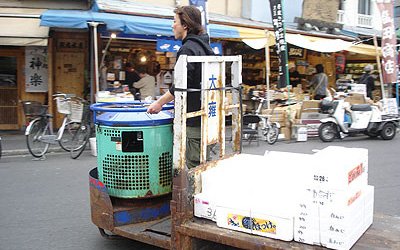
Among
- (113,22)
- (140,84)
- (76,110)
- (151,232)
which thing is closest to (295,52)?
(140,84)

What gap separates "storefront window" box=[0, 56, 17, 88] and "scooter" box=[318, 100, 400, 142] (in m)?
8.37

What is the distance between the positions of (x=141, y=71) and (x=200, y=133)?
32.3 ft

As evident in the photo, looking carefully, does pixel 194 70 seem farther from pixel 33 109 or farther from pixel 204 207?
pixel 33 109

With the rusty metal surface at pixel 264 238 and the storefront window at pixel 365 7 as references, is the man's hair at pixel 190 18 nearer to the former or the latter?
the rusty metal surface at pixel 264 238

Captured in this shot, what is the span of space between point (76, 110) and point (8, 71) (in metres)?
4.20

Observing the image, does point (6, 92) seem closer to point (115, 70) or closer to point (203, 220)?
point (115, 70)

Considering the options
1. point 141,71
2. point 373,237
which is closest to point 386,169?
point 373,237

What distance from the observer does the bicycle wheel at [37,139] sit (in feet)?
28.9

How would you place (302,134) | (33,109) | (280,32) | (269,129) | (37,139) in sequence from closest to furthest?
(33,109) → (37,139) → (269,129) → (302,134) → (280,32)

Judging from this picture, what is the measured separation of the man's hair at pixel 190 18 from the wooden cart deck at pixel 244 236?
5.43 feet

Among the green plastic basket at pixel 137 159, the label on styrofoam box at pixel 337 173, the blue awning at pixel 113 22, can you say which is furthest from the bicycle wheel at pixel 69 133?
the label on styrofoam box at pixel 337 173

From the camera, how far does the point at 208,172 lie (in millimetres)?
3561

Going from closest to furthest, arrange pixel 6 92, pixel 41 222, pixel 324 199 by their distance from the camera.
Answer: pixel 324 199
pixel 41 222
pixel 6 92

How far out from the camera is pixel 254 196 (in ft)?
A: 10.7
